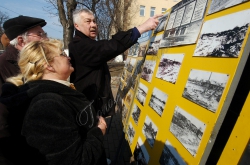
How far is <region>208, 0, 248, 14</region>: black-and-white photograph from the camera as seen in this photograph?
2.86 ft

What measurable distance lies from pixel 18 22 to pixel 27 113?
1612 mm

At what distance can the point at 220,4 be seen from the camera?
3.18ft

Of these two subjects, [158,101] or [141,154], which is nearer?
[158,101]

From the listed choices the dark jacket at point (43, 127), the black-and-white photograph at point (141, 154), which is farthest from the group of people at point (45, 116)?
the black-and-white photograph at point (141, 154)

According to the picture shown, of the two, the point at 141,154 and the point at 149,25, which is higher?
the point at 149,25

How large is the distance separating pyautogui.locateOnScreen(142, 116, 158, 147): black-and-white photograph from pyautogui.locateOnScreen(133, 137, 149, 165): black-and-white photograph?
0.12 meters

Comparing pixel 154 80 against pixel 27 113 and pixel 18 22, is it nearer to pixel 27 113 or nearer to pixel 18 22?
pixel 27 113

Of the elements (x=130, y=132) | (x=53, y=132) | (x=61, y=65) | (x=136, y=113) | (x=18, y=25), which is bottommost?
(x=130, y=132)

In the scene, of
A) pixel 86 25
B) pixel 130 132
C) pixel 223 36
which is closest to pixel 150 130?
pixel 130 132

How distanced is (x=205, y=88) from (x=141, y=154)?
3.21 ft

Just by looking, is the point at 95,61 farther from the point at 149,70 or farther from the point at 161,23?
the point at 161,23

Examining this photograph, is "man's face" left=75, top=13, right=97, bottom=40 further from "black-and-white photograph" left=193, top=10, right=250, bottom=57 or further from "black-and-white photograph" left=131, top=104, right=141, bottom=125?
"black-and-white photograph" left=193, top=10, right=250, bottom=57

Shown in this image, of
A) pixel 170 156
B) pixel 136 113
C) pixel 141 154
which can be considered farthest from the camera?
pixel 136 113

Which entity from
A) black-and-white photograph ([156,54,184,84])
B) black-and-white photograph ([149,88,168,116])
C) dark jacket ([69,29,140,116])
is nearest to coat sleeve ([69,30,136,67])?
dark jacket ([69,29,140,116])
